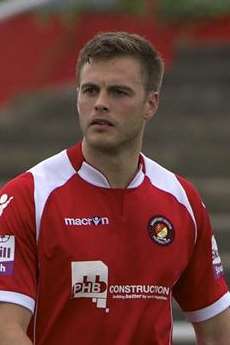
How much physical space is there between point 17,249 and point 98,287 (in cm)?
26

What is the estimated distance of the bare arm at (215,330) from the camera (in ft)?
14.6

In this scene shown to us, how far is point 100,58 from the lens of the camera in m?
4.08

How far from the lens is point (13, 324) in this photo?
12.9 ft

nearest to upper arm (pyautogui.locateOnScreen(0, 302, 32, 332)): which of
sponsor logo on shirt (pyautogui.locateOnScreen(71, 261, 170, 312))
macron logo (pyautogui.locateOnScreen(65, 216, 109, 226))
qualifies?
sponsor logo on shirt (pyautogui.locateOnScreen(71, 261, 170, 312))

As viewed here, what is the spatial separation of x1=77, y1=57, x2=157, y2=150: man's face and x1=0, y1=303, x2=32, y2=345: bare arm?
51 cm

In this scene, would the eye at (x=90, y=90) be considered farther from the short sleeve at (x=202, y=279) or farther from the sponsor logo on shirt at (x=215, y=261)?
the sponsor logo on shirt at (x=215, y=261)

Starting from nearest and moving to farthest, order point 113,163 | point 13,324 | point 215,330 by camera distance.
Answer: point 13,324 < point 113,163 < point 215,330

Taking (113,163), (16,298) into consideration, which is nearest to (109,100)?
(113,163)

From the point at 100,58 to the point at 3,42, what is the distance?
7.83 meters

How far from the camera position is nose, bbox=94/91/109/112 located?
4.03 metres

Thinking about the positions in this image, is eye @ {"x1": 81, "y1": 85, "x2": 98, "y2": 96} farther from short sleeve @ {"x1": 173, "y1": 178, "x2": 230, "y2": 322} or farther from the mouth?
short sleeve @ {"x1": 173, "y1": 178, "x2": 230, "y2": 322}

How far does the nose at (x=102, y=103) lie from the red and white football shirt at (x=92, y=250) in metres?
0.22

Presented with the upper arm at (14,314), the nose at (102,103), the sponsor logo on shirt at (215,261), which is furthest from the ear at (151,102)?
the upper arm at (14,314)

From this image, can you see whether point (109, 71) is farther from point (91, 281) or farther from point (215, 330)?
point (215, 330)
